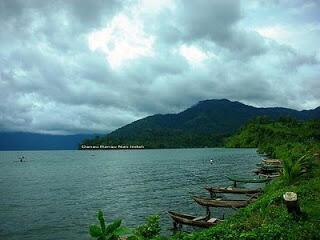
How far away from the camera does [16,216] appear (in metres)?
34.3

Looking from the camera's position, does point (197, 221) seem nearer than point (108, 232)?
No

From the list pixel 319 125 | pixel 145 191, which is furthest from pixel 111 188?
pixel 319 125

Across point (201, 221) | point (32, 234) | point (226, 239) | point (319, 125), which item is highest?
point (319, 125)

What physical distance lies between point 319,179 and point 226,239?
50.1 ft

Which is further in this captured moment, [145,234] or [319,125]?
[319,125]

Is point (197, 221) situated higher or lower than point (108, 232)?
lower

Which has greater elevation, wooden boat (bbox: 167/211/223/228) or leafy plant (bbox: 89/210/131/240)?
leafy plant (bbox: 89/210/131/240)

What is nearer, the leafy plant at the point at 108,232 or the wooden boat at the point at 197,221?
the leafy plant at the point at 108,232

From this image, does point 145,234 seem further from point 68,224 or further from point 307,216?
point 68,224

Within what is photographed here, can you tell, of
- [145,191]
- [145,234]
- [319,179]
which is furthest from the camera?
[145,191]

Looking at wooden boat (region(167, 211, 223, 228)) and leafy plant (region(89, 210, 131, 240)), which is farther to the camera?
wooden boat (region(167, 211, 223, 228))

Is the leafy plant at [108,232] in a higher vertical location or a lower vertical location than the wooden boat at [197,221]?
higher

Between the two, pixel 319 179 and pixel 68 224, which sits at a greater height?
pixel 319 179

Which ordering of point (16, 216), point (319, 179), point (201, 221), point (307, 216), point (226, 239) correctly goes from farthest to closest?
point (16, 216) → point (319, 179) → point (201, 221) → point (307, 216) → point (226, 239)
